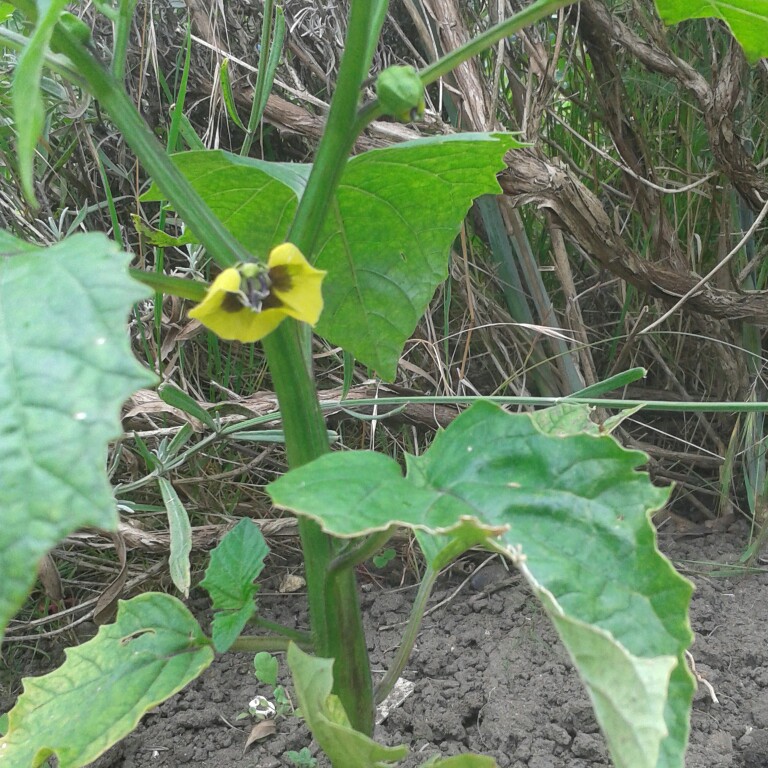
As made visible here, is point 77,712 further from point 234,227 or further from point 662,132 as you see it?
point 662,132

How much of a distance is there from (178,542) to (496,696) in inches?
20.1

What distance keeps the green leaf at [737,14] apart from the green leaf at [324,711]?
0.65 m

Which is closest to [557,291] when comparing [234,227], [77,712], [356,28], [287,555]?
[287,555]

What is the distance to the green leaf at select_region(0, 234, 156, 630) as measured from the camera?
366 mm

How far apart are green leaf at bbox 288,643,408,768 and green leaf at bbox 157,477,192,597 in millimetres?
262

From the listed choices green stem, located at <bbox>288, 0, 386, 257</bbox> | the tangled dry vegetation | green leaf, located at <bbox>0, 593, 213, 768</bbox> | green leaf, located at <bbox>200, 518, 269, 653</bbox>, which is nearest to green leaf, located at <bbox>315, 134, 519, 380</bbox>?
green stem, located at <bbox>288, 0, 386, 257</bbox>

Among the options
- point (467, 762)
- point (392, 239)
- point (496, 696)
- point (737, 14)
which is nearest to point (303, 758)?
point (496, 696)

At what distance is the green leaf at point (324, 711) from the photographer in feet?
1.83

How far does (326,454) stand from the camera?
0.52 meters

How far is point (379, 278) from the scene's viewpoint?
79cm

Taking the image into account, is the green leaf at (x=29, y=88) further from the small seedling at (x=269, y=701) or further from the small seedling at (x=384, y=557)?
the small seedling at (x=384, y=557)

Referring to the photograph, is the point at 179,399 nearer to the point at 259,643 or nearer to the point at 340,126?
the point at 259,643

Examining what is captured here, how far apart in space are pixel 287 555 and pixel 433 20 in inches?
40.7

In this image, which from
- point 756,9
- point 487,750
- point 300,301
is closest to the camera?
point 300,301
